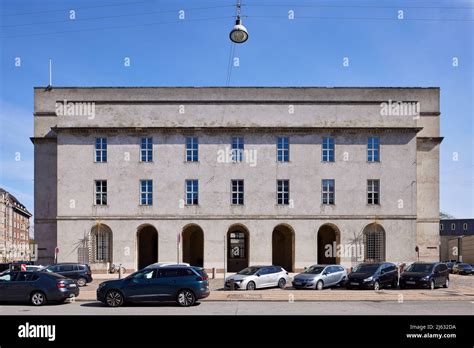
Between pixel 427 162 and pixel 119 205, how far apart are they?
27082 mm

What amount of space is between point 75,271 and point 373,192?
77.8 ft

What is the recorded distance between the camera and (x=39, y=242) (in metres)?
38.8

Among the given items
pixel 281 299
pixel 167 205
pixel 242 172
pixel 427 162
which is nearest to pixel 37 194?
pixel 167 205

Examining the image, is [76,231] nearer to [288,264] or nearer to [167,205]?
[167,205]

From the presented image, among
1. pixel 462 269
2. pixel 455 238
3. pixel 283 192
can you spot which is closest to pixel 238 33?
pixel 283 192

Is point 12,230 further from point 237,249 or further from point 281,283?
point 281,283

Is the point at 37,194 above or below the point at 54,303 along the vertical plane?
above

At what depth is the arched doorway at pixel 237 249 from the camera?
132ft

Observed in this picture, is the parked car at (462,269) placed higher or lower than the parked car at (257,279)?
lower

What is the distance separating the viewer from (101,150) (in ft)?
122

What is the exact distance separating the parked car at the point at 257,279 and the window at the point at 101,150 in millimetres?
17308

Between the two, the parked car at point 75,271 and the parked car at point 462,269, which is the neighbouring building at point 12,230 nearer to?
the parked car at point 75,271

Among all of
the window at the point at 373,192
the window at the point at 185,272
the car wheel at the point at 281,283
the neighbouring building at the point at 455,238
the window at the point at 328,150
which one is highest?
the window at the point at 328,150

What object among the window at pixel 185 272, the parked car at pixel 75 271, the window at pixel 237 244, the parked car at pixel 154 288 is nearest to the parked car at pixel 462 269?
the window at pixel 237 244
